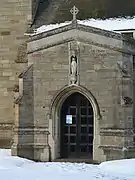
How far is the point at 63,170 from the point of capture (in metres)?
14.8

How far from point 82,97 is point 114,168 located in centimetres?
360

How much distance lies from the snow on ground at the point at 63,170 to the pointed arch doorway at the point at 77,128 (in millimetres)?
1366

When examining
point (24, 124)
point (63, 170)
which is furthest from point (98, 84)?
point (63, 170)

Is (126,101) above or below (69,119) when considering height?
above

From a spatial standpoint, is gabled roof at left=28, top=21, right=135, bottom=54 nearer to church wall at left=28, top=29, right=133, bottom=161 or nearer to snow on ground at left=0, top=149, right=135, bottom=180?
church wall at left=28, top=29, right=133, bottom=161

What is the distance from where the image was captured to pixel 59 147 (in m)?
17.7

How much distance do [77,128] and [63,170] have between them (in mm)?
3128

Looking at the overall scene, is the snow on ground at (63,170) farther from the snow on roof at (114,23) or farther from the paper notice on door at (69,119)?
the snow on roof at (114,23)

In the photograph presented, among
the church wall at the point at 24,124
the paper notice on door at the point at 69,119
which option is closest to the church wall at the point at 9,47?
the church wall at the point at 24,124

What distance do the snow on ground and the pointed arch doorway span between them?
137cm

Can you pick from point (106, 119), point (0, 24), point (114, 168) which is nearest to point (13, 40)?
point (0, 24)

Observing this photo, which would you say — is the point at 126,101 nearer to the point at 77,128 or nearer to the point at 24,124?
the point at 77,128

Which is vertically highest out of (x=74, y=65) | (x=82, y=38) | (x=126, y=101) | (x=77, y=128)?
(x=82, y=38)

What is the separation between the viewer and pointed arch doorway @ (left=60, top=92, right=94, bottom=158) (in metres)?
17.6
